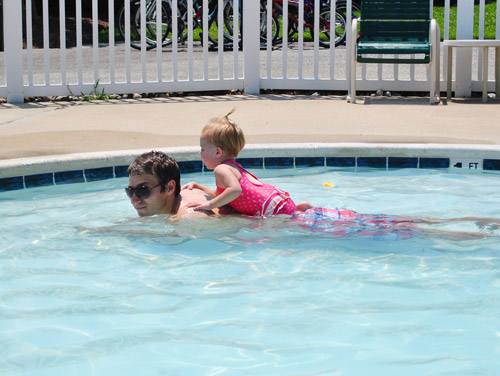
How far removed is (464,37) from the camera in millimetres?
9055

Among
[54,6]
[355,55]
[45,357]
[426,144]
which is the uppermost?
[54,6]

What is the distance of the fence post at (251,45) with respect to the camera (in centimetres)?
918

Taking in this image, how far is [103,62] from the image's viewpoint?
1383cm

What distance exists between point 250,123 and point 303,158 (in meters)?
1.40

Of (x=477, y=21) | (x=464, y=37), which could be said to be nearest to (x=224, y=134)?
(x=464, y=37)

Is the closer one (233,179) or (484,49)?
(233,179)

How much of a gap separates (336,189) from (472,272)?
1.97 meters

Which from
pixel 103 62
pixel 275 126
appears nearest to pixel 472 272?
pixel 275 126

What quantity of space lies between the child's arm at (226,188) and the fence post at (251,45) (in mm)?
5266

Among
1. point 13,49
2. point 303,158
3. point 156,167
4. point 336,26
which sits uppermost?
point 336,26

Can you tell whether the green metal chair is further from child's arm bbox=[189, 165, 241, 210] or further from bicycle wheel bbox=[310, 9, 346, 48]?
bicycle wheel bbox=[310, 9, 346, 48]

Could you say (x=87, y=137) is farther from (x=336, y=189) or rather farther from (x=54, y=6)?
(x=54, y=6)

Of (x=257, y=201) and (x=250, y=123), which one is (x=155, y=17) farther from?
(x=257, y=201)

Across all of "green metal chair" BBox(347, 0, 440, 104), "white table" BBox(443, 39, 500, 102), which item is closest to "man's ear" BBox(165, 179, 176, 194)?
"green metal chair" BBox(347, 0, 440, 104)
